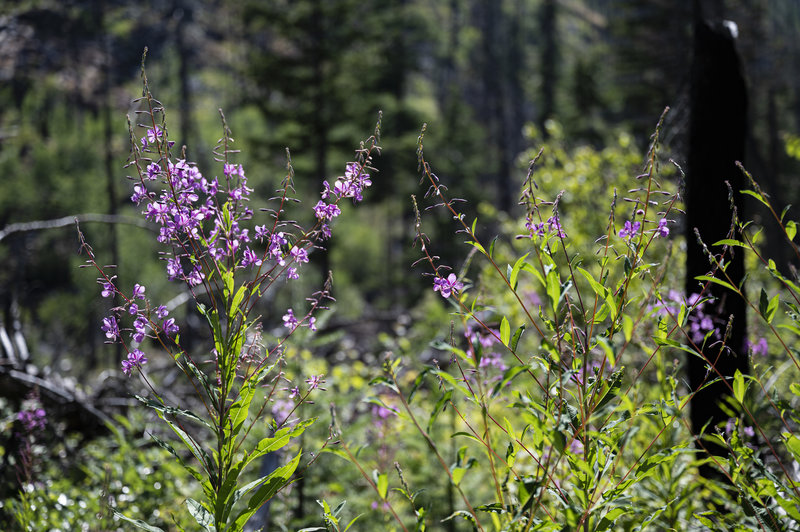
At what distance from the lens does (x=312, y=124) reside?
60.0ft

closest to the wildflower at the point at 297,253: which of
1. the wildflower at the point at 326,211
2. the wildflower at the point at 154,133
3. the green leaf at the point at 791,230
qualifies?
the wildflower at the point at 326,211

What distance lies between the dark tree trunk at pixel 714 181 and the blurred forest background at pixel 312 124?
27.1 inches

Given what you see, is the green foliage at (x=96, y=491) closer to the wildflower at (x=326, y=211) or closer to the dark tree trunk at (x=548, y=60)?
the wildflower at (x=326, y=211)

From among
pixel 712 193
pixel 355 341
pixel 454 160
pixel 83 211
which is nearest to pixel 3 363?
pixel 712 193

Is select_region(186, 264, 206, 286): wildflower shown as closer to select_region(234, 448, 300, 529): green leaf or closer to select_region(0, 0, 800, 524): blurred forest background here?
select_region(234, 448, 300, 529): green leaf

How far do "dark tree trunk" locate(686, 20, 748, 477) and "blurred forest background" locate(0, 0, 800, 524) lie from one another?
0.69 metres

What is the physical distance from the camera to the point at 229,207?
→ 5.46 ft

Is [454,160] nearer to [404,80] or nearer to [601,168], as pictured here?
[404,80]

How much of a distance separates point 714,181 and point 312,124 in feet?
53.4

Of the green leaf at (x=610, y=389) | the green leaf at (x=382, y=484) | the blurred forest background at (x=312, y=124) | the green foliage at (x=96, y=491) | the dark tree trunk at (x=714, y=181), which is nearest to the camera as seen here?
the green leaf at (x=382, y=484)

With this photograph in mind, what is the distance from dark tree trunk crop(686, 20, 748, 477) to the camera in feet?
9.79

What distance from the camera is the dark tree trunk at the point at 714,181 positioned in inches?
117

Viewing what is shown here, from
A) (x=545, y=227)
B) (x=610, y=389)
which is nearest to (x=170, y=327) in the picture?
(x=545, y=227)

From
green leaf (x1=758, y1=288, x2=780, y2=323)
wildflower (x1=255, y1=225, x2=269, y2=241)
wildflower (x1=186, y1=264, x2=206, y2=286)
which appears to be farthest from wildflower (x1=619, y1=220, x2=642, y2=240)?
wildflower (x1=186, y1=264, x2=206, y2=286)
